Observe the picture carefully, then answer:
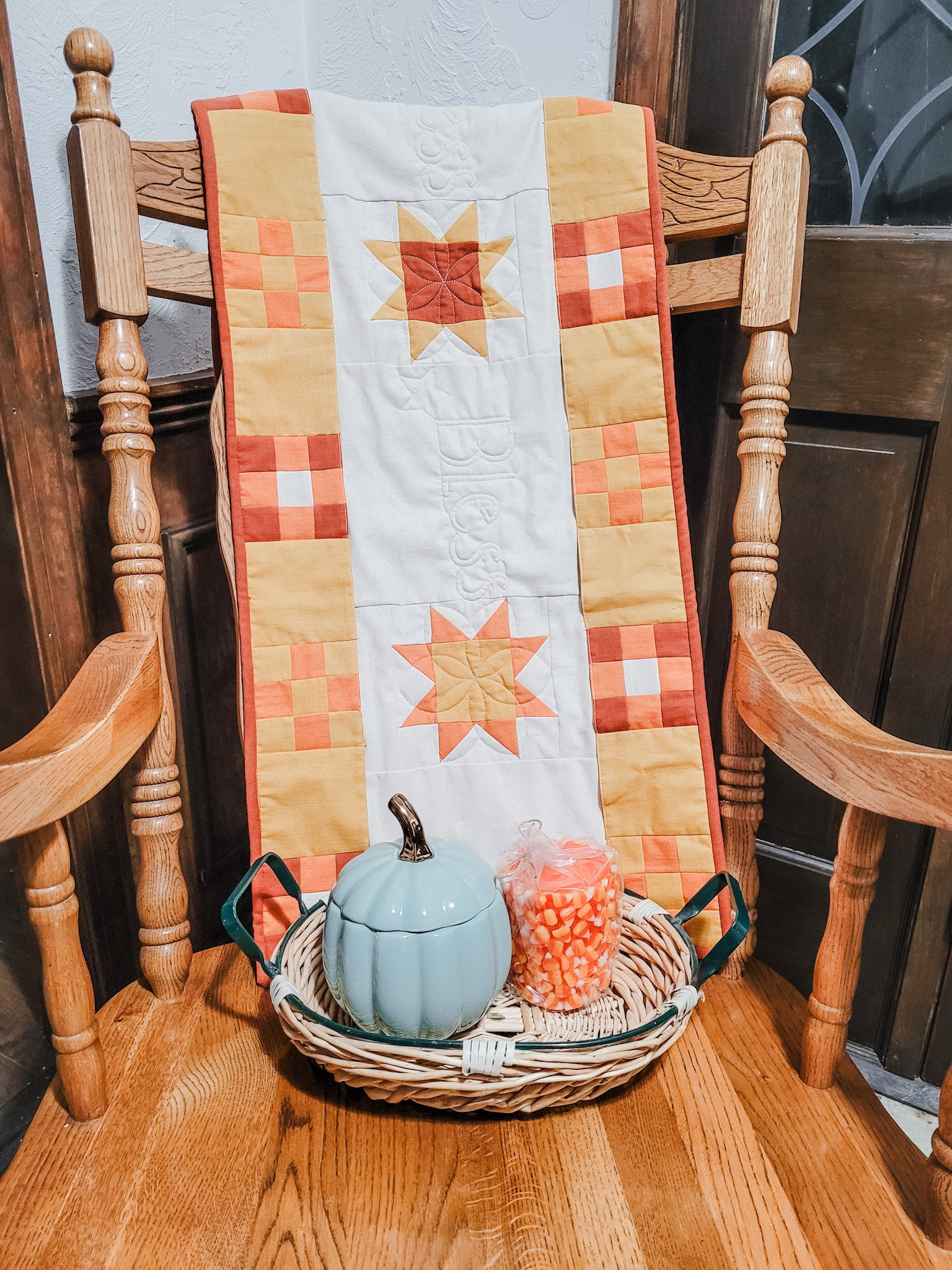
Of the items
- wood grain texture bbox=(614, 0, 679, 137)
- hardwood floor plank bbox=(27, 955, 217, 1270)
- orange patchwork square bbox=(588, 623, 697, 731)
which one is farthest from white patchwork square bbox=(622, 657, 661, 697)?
wood grain texture bbox=(614, 0, 679, 137)

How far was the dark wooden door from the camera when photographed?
90 centimetres

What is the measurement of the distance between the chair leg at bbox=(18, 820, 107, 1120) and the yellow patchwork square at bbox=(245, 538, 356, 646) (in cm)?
26

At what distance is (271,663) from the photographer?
781 mm

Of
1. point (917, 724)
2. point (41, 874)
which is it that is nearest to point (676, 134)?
point (917, 724)

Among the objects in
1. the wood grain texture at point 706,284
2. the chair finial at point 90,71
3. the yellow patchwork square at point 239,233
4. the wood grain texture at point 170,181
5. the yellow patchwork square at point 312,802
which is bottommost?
the yellow patchwork square at point 312,802

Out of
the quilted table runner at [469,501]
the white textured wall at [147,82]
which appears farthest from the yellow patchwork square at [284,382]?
the white textured wall at [147,82]

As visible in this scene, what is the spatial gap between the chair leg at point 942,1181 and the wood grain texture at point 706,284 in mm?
635

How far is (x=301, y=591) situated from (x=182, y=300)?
0.90 ft

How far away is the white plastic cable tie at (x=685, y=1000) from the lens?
60cm

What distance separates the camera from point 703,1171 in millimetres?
566

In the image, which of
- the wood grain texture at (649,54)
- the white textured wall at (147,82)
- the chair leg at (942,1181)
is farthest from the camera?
the wood grain texture at (649,54)

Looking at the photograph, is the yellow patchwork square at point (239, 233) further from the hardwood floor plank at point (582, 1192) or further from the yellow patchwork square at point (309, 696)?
the hardwood floor plank at point (582, 1192)

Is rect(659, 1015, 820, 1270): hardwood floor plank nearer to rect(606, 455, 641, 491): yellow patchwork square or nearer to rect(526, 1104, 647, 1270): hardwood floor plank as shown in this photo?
rect(526, 1104, 647, 1270): hardwood floor plank

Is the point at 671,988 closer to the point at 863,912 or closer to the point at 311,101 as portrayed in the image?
the point at 863,912
